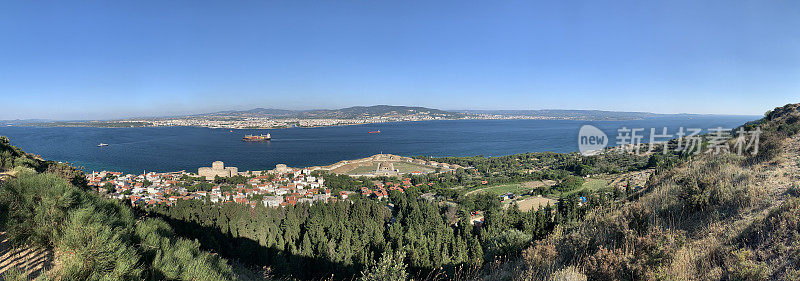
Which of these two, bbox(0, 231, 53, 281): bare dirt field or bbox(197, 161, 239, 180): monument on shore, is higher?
bbox(0, 231, 53, 281): bare dirt field

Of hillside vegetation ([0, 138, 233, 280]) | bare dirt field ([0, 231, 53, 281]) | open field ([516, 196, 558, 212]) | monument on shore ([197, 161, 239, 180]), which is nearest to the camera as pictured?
hillside vegetation ([0, 138, 233, 280])

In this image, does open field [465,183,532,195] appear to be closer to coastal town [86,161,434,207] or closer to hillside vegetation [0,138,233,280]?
coastal town [86,161,434,207]

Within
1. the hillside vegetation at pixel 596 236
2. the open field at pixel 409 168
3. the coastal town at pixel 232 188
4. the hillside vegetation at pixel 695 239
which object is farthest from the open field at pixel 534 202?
the open field at pixel 409 168

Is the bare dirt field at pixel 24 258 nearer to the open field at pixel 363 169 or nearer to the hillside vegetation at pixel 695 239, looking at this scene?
the hillside vegetation at pixel 695 239

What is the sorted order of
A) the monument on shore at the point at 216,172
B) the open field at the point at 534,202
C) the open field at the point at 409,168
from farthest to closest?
1. the open field at the point at 409,168
2. the monument on shore at the point at 216,172
3. the open field at the point at 534,202

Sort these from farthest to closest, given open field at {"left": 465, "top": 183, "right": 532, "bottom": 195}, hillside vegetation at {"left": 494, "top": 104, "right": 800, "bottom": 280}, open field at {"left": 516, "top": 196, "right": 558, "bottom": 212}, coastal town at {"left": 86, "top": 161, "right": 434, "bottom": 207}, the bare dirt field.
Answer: open field at {"left": 465, "top": 183, "right": 532, "bottom": 195}
coastal town at {"left": 86, "top": 161, "right": 434, "bottom": 207}
open field at {"left": 516, "top": 196, "right": 558, "bottom": 212}
hillside vegetation at {"left": 494, "top": 104, "right": 800, "bottom": 280}
the bare dirt field

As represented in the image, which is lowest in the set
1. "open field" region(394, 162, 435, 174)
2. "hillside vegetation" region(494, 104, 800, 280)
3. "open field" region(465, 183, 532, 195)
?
"open field" region(394, 162, 435, 174)

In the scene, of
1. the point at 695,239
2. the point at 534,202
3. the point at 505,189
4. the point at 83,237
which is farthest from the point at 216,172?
the point at 695,239

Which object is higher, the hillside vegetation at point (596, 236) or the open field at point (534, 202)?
the hillside vegetation at point (596, 236)

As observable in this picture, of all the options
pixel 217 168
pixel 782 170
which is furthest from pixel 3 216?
pixel 217 168

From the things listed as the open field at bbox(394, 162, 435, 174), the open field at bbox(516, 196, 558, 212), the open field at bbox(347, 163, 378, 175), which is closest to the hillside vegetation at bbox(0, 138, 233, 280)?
the open field at bbox(516, 196, 558, 212)

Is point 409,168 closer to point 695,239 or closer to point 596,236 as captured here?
point 596,236

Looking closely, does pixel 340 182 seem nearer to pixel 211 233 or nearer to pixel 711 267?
pixel 211 233
